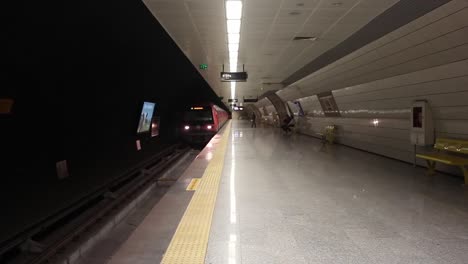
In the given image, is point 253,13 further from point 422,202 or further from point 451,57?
point 422,202

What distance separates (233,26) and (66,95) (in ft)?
18.1

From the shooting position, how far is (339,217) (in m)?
4.34

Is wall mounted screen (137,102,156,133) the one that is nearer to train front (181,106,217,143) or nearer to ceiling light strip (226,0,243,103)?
train front (181,106,217,143)

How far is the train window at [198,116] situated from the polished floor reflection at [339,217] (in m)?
13.8

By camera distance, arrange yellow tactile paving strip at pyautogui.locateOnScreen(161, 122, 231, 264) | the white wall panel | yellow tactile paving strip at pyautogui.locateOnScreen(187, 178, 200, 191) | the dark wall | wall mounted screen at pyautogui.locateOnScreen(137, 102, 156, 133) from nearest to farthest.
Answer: yellow tactile paving strip at pyautogui.locateOnScreen(161, 122, 231, 264), the white wall panel, yellow tactile paving strip at pyautogui.locateOnScreen(187, 178, 200, 191), the dark wall, wall mounted screen at pyautogui.locateOnScreen(137, 102, 156, 133)

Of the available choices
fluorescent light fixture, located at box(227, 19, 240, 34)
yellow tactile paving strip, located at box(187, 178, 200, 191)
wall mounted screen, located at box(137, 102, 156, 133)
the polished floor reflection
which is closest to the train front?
wall mounted screen, located at box(137, 102, 156, 133)

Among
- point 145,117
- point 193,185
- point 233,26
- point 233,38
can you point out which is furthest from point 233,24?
point 145,117

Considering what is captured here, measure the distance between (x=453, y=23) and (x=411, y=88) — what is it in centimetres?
315

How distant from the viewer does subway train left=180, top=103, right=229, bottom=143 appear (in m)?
21.1

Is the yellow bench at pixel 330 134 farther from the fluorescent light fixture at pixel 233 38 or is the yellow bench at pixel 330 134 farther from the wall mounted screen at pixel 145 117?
the wall mounted screen at pixel 145 117

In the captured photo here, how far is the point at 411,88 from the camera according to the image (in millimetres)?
8070

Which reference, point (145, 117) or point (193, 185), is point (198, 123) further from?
point (193, 185)

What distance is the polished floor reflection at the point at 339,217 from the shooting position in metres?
3.23

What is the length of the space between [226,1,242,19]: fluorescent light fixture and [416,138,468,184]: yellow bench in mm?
4958
